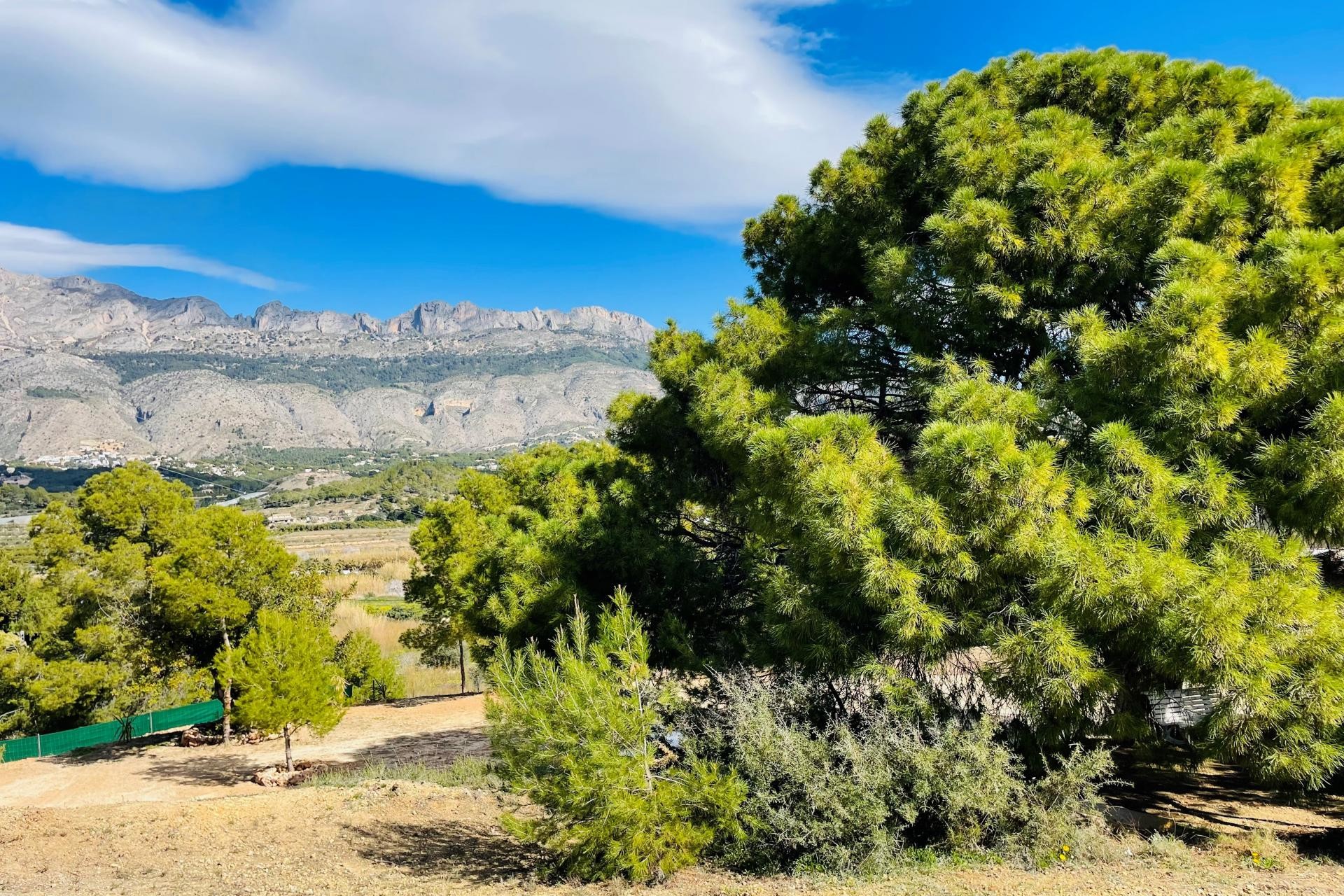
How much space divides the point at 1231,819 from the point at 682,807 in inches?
236

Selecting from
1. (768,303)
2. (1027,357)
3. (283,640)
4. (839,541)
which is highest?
(768,303)

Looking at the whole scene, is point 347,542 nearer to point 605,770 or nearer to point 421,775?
point 421,775

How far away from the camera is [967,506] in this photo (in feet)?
19.8

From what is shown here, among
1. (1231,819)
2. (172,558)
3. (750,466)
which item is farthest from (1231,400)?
(172,558)

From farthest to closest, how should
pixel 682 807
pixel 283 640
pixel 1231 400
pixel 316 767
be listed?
pixel 316 767
pixel 283 640
pixel 682 807
pixel 1231 400

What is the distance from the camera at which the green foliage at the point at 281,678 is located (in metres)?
13.1

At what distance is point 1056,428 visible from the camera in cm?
687

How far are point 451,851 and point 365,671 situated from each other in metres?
17.2

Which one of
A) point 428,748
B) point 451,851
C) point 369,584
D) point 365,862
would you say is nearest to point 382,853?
point 365,862

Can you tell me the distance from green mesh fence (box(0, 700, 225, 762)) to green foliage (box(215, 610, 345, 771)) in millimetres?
5918

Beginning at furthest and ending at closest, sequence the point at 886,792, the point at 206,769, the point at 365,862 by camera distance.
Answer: the point at 206,769 → the point at 365,862 → the point at 886,792

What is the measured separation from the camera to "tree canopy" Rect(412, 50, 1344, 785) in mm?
5633

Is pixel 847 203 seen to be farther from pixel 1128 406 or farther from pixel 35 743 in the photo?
pixel 35 743

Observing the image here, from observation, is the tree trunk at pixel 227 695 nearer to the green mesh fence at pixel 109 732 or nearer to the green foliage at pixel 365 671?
the green mesh fence at pixel 109 732
